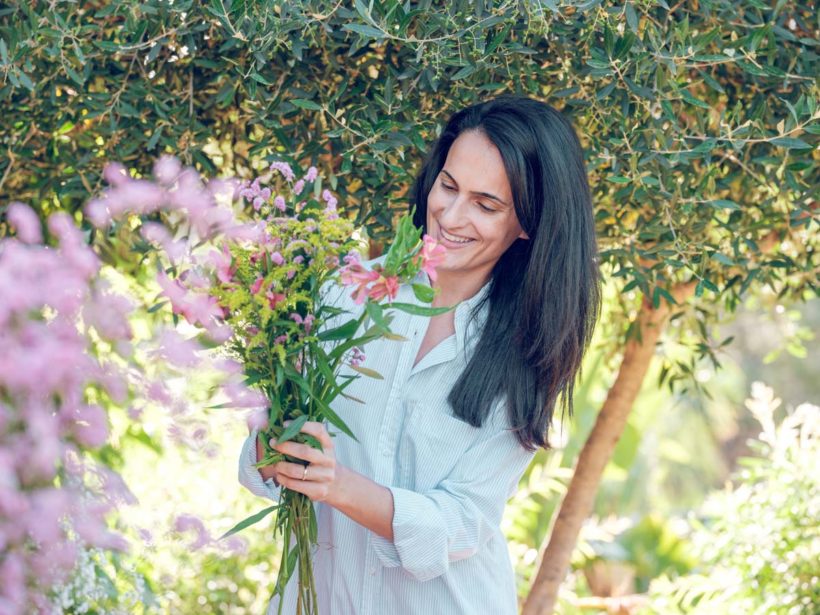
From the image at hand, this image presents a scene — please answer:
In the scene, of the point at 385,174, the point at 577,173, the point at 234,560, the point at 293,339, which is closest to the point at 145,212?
the point at 385,174

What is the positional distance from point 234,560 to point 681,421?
12342 millimetres

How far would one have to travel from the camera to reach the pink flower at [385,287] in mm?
1565

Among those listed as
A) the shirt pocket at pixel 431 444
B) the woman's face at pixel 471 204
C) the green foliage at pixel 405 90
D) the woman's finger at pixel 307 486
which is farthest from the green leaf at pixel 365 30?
the woman's finger at pixel 307 486

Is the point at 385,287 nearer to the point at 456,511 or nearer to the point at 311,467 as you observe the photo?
the point at 311,467

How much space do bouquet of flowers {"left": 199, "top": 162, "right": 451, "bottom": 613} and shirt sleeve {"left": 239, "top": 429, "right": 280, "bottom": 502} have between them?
0.19 metres

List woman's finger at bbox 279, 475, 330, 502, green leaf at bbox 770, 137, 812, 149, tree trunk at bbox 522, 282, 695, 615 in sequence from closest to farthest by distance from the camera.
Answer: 1. woman's finger at bbox 279, 475, 330, 502
2. green leaf at bbox 770, 137, 812, 149
3. tree trunk at bbox 522, 282, 695, 615

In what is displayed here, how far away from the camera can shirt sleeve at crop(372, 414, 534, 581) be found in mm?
1927

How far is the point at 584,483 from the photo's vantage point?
3322 millimetres

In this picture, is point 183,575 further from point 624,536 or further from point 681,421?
point 681,421

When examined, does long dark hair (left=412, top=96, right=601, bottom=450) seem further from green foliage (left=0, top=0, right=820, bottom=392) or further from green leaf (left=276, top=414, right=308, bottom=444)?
green leaf (left=276, top=414, right=308, bottom=444)

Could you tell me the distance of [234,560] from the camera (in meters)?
3.92

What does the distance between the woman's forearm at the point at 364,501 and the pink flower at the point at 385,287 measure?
384 mm

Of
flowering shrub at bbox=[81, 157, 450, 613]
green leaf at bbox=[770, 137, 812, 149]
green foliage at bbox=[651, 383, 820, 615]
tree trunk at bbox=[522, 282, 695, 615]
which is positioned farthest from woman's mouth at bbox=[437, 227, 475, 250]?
green foliage at bbox=[651, 383, 820, 615]

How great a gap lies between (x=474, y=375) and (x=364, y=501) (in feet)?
1.23
